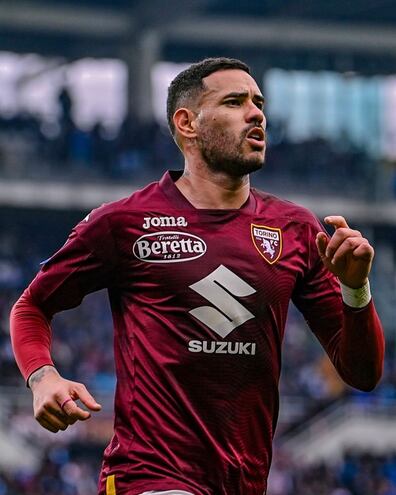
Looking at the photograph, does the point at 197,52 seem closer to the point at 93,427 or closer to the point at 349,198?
the point at 349,198

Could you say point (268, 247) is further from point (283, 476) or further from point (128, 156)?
point (128, 156)

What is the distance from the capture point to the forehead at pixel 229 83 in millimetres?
5508

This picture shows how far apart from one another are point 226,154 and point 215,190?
5.3 inches

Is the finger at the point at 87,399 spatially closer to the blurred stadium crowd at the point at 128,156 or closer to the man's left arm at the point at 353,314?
the man's left arm at the point at 353,314

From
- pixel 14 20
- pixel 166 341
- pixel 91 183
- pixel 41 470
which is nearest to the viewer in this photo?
pixel 166 341

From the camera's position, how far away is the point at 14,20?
119 feet

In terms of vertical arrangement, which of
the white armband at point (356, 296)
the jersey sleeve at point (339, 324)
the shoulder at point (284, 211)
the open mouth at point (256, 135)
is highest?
the open mouth at point (256, 135)

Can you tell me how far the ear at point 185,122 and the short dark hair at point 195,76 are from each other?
0.11 feet

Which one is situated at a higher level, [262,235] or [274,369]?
[262,235]

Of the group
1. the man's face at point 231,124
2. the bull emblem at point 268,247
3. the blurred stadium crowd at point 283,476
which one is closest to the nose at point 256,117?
the man's face at point 231,124

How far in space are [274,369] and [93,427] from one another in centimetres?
2042

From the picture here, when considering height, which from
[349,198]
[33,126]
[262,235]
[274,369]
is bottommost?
[349,198]

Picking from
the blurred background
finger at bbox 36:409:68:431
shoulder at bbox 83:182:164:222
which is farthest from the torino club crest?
the blurred background

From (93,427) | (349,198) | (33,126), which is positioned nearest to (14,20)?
(33,126)
